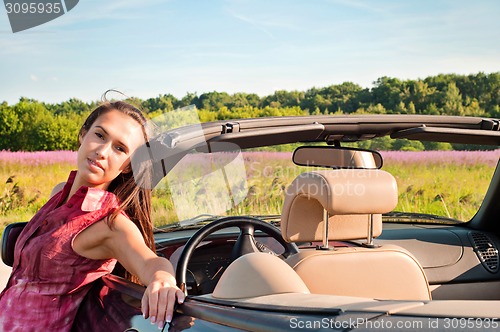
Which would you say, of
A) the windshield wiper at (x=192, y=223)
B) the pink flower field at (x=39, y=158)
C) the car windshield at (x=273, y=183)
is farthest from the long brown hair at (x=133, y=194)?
the pink flower field at (x=39, y=158)

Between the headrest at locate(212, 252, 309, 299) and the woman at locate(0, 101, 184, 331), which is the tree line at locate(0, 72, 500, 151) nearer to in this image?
the woman at locate(0, 101, 184, 331)

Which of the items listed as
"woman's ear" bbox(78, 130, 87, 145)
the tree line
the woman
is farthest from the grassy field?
the tree line

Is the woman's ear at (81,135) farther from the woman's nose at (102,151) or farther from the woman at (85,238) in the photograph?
the woman's nose at (102,151)

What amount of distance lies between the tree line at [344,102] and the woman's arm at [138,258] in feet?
32.0

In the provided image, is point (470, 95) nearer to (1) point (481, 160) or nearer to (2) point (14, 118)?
(1) point (481, 160)

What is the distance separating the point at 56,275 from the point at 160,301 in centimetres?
64

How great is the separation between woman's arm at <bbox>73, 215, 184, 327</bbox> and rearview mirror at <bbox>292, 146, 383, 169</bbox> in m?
1.13

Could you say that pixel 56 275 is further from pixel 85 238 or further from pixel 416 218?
pixel 416 218

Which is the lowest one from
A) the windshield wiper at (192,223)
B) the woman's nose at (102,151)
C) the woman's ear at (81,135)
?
the windshield wiper at (192,223)

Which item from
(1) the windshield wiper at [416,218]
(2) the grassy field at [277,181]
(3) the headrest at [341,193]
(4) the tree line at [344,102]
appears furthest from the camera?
(4) the tree line at [344,102]

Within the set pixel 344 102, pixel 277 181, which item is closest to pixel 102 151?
pixel 277 181

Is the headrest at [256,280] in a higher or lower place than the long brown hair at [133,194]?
lower

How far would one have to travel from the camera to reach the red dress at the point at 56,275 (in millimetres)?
2818

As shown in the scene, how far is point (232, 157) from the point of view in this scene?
3.34m
